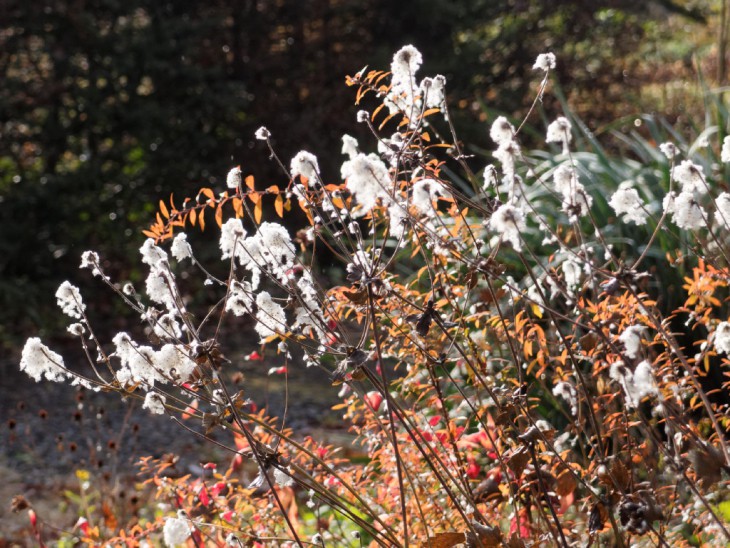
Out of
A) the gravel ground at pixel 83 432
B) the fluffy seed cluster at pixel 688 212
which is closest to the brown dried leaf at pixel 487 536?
the fluffy seed cluster at pixel 688 212

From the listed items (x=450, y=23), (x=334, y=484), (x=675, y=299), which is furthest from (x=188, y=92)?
(x=334, y=484)

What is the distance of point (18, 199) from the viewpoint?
22.8ft

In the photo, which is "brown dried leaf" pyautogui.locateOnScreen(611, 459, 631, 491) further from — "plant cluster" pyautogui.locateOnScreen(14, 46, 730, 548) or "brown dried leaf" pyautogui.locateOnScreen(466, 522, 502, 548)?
"brown dried leaf" pyautogui.locateOnScreen(466, 522, 502, 548)

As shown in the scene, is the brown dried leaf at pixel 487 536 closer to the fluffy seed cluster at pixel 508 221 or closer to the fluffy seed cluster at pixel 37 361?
the fluffy seed cluster at pixel 508 221

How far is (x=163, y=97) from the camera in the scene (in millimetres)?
7816

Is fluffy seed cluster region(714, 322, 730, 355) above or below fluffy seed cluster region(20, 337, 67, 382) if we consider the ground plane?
below

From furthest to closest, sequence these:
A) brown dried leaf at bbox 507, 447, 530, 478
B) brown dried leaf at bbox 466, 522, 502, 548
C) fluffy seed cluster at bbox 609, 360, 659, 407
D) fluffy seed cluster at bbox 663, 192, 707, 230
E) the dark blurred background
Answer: the dark blurred background → brown dried leaf at bbox 507, 447, 530, 478 → brown dried leaf at bbox 466, 522, 502, 548 → fluffy seed cluster at bbox 663, 192, 707, 230 → fluffy seed cluster at bbox 609, 360, 659, 407

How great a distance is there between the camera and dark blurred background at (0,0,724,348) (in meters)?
7.18

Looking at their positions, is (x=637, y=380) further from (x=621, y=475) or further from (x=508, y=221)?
(x=621, y=475)

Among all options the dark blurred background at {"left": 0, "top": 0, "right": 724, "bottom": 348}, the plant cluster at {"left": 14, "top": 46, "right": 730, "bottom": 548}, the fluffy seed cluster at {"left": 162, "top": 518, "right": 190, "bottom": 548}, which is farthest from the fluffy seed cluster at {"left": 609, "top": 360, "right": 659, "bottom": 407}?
the dark blurred background at {"left": 0, "top": 0, "right": 724, "bottom": 348}

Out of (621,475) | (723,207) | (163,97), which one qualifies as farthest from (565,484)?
(163,97)

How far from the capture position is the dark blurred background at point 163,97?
718 cm

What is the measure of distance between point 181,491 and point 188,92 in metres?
5.66

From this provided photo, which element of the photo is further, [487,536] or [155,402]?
[155,402]
